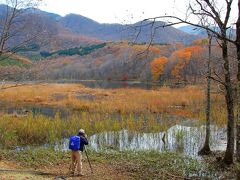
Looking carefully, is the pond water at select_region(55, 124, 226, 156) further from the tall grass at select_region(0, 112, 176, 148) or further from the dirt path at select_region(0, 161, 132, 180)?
the dirt path at select_region(0, 161, 132, 180)

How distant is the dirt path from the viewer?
11516 millimetres

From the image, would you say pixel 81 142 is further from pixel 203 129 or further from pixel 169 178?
pixel 203 129

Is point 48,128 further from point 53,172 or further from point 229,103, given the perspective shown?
point 229,103

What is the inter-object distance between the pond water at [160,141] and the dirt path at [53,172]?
476 centimetres

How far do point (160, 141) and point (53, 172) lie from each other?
929 cm

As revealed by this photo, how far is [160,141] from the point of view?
20.6m

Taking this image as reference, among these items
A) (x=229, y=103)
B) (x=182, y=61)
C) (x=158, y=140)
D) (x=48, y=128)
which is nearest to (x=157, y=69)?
(x=182, y=61)

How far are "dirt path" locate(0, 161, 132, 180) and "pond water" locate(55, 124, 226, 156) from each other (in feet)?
15.6

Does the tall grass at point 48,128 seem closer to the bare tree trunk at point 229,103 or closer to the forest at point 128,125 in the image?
the forest at point 128,125

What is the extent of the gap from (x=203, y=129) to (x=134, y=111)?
968 centimetres

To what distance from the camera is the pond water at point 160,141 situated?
1898 centimetres

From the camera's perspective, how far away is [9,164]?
13.9 m

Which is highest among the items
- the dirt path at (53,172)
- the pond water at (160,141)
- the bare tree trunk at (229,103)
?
the bare tree trunk at (229,103)

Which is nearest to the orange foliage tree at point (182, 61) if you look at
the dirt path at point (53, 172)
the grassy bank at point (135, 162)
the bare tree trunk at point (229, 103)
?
the grassy bank at point (135, 162)
